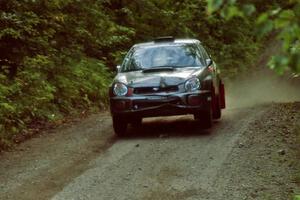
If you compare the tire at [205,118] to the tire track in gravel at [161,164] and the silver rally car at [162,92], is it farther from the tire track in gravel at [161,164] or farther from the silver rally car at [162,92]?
the tire track in gravel at [161,164]

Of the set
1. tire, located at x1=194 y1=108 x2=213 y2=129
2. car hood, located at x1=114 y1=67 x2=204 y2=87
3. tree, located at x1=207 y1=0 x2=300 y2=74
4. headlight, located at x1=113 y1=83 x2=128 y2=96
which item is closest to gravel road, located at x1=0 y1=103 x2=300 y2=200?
tire, located at x1=194 y1=108 x2=213 y2=129

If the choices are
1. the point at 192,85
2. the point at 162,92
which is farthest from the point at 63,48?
the point at 192,85

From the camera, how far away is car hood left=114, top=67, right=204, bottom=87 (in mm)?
10859

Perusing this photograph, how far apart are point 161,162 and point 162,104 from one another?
215cm

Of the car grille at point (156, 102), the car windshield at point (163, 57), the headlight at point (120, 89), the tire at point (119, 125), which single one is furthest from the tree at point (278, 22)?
the car windshield at point (163, 57)

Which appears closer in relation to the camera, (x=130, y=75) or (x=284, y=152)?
(x=284, y=152)

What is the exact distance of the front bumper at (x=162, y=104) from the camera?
10.8 meters

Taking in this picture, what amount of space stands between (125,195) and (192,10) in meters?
21.3

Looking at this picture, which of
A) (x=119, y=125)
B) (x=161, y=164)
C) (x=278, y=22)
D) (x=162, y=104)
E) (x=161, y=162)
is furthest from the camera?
(x=119, y=125)

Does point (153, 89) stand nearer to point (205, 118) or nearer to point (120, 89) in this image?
point (120, 89)

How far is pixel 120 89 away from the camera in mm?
11016

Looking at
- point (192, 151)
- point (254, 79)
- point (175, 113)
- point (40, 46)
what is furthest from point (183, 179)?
point (254, 79)

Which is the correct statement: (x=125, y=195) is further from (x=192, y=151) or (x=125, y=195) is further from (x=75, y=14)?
(x=75, y=14)

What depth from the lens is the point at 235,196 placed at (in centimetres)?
683
